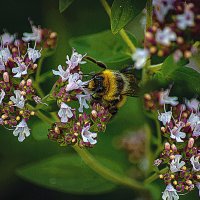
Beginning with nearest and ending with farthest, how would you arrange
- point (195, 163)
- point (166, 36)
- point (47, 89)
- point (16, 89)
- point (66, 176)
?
point (166, 36), point (195, 163), point (16, 89), point (66, 176), point (47, 89)

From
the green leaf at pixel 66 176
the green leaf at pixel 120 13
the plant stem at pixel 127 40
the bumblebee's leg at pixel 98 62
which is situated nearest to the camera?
the green leaf at pixel 120 13

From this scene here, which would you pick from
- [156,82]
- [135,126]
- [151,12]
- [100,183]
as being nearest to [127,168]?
[135,126]

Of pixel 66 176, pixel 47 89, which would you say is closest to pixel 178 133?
pixel 66 176

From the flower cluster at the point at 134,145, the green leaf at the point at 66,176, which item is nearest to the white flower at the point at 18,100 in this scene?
the green leaf at the point at 66,176

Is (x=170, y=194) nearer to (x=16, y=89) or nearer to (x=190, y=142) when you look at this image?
(x=190, y=142)

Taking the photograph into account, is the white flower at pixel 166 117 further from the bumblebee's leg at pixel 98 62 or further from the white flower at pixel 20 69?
the white flower at pixel 20 69

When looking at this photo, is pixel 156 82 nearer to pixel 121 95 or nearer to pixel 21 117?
pixel 121 95

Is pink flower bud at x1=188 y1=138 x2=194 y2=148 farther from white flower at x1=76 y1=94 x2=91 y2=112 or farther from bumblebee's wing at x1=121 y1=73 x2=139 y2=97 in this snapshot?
white flower at x1=76 y1=94 x2=91 y2=112
